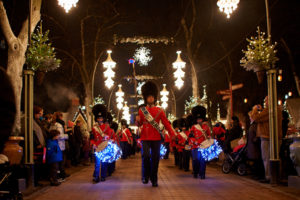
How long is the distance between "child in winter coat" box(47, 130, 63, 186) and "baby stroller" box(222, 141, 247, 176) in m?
5.30

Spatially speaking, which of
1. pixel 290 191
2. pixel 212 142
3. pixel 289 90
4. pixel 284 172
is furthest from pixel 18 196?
pixel 289 90

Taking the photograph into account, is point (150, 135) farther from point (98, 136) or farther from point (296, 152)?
point (296, 152)

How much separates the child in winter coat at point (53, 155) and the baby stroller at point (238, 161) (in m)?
5.30

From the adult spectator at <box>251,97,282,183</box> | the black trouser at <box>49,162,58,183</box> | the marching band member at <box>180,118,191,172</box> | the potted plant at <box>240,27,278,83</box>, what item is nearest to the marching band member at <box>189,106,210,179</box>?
the marching band member at <box>180,118,191,172</box>

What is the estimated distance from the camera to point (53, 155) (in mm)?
11125

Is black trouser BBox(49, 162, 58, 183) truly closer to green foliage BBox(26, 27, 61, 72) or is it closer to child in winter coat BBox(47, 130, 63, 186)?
child in winter coat BBox(47, 130, 63, 186)

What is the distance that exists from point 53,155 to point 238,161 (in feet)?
18.2

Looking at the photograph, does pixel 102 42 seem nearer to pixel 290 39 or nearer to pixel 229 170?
pixel 290 39

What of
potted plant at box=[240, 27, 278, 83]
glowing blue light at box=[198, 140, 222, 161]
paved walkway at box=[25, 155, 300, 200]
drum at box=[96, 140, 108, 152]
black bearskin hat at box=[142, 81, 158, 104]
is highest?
potted plant at box=[240, 27, 278, 83]

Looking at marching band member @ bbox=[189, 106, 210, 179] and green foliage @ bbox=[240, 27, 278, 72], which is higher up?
green foliage @ bbox=[240, 27, 278, 72]

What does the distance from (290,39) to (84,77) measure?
14.8 m

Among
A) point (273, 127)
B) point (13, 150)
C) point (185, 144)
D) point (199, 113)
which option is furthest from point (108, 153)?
point (185, 144)

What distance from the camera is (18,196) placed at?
5234 mm

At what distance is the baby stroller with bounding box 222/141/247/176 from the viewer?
42.1 ft
